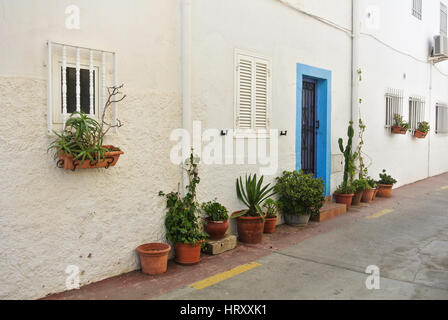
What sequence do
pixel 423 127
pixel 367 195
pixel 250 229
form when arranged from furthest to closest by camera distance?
1. pixel 423 127
2. pixel 367 195
3. pixel 250 229

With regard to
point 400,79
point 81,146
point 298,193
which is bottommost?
point 298,193

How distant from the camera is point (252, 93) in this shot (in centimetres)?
655

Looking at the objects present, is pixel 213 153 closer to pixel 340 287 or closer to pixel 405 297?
pixel 340 287

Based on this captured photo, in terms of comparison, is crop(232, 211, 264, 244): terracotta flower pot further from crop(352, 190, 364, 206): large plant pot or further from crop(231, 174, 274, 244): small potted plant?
crop(352, 190, 364, 206): large plant pot

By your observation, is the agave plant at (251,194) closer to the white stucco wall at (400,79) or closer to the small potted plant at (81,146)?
the small potted plant at (81,146)

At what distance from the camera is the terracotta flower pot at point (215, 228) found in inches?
221

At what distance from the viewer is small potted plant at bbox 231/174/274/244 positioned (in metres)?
6.02

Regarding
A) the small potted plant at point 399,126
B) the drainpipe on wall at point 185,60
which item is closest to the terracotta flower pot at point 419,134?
the small potted plant at point 399,126

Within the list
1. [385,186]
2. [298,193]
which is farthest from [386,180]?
[298,193]

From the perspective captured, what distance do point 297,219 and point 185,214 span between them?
2.57 meters

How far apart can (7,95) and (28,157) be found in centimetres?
59

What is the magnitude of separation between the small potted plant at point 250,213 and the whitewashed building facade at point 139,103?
6.6 inches

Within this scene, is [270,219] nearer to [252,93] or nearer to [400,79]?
[252,93]

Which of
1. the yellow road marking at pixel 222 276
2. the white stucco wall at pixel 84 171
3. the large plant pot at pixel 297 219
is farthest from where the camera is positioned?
the large plant pot at pixel 297 219
